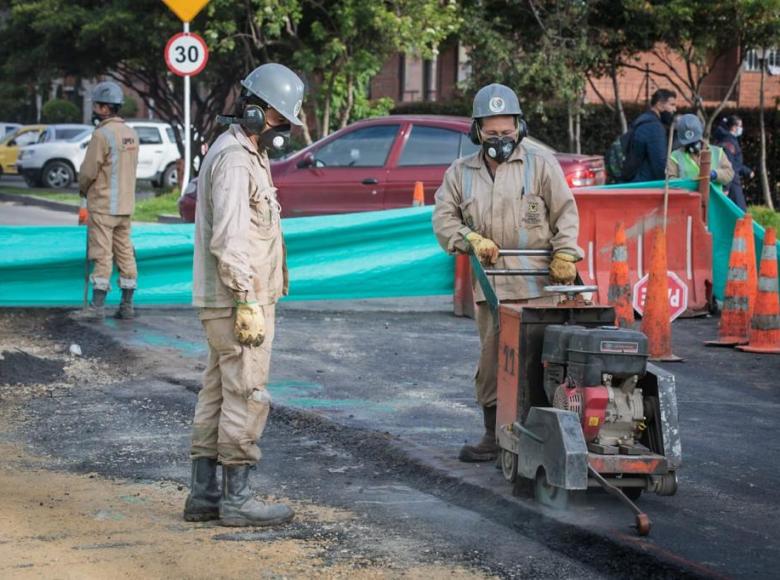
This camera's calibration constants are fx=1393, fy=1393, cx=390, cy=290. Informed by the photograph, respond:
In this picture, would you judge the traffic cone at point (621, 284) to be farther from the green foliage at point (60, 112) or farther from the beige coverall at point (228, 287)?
the green foliage at point (60, 112)

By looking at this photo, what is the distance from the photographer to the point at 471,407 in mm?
8531

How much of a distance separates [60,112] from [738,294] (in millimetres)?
48681

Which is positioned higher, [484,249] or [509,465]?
[484,249]

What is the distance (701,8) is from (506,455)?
18.0m

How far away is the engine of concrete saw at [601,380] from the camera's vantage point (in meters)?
5.76

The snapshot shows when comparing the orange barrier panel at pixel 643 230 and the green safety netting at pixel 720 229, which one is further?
the green safety netting at pixel 720 229

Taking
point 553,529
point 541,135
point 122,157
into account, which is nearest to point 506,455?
point 553,529

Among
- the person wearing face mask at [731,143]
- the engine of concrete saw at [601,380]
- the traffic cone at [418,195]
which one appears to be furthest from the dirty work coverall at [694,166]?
the engine of concrete saw at [601,380]

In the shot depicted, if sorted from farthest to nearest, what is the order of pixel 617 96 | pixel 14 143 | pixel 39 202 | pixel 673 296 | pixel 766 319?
pixel 14 143
pixel 39 202
pixel 617 96
pixel 673 296
pixel 766 319

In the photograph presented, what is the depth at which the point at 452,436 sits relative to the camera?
25.1 ft

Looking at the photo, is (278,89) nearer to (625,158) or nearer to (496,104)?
(496,104)

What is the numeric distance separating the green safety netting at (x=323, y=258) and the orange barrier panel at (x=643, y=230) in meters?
0.39

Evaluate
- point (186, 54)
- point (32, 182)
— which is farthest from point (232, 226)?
point (32, 182)

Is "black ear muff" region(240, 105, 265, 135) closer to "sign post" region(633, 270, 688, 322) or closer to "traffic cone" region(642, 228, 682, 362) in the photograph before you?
"traffic cone" region(642, 228, 682, 362)
